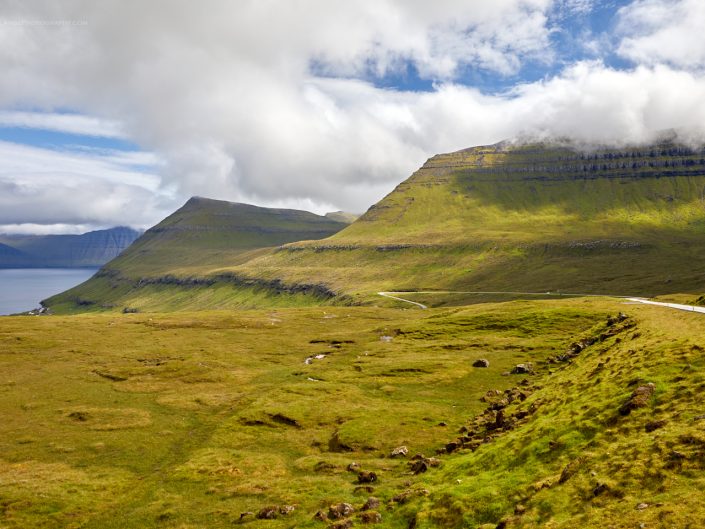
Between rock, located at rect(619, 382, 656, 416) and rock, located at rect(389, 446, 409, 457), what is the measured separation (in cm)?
2358

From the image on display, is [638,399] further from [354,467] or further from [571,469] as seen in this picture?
[354,467]

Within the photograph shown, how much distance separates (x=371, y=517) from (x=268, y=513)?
1017cm

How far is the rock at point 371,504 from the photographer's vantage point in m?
40.8

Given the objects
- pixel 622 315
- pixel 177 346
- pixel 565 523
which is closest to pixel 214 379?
pixel 177 346

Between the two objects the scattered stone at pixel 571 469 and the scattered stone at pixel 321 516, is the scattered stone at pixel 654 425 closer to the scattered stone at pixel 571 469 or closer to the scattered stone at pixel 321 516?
the scattered stone at pixel 571 469

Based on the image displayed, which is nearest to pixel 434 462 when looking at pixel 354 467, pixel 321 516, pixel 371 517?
pixel 354 467

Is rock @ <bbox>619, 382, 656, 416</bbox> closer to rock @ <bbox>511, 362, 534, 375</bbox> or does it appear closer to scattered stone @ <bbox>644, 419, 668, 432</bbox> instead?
scattered stone @ <bbox>644, 419, 668, 432</bbox>

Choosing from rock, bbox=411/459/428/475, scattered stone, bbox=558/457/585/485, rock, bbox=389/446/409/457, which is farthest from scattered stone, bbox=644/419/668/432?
rock, bbox=389/446/409/457

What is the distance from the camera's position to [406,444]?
59.8 metres

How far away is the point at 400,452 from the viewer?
187 feet

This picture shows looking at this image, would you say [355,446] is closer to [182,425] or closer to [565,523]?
[182,425]

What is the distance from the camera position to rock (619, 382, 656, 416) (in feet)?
134

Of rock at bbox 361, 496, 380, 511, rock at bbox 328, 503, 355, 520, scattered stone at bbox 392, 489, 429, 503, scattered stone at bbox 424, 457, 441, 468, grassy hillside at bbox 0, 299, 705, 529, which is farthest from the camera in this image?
scattered stone at bbox 424, 457, 441, 468

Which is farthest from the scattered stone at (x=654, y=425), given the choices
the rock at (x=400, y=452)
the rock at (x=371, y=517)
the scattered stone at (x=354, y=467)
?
the scattered stone at (x=354, y=467)
